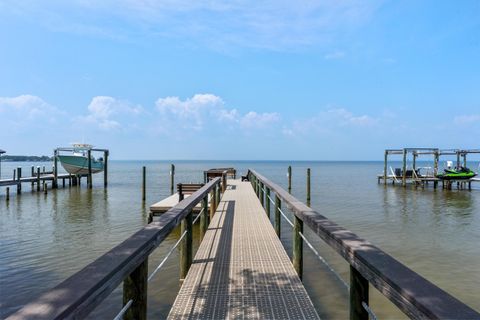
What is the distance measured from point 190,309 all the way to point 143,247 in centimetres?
141

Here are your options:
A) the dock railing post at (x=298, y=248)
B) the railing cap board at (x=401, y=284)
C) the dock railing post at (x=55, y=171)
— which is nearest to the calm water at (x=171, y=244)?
the dock railing post at (x=298, y=248)

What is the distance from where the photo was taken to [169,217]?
338cm

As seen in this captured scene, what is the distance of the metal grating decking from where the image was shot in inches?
130

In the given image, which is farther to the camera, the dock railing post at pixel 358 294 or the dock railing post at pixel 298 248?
the dock railing post at pixel 298 248

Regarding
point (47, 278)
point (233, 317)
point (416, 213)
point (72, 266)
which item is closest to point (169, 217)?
point (233, 317)

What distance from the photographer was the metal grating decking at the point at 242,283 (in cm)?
330

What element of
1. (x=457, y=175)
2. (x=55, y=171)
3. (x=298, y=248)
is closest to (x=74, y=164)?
(x=55, y=171)

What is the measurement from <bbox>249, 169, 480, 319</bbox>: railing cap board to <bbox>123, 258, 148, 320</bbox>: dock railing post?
57.6 inches

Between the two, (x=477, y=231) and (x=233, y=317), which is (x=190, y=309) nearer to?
(x=233, y=317)

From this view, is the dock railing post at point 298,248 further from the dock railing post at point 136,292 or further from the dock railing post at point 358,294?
the dock railing post at point 136,292

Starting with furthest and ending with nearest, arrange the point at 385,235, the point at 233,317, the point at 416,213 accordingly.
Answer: the point at 416,213 < the point at 385,235 < the point at 233,317

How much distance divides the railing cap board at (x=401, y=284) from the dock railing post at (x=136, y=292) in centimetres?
146

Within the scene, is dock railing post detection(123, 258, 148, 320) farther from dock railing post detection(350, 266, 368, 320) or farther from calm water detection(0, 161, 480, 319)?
calm water detection(0, 161, 480, 319)

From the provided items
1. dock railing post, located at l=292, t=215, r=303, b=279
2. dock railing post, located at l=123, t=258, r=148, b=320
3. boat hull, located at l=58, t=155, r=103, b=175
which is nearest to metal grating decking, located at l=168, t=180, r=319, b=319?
dock railing post, located at l=292, t=215, r=303, b=279
